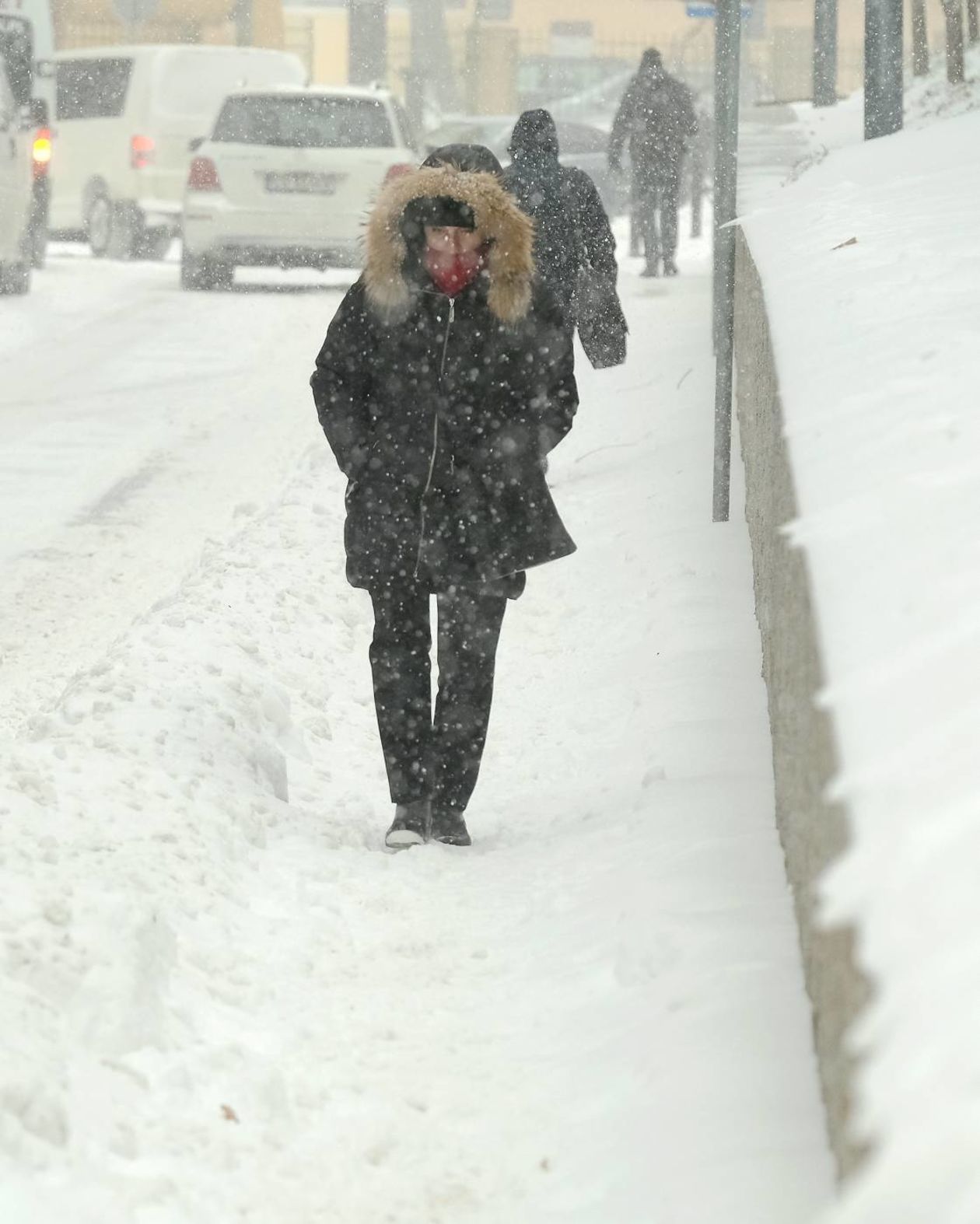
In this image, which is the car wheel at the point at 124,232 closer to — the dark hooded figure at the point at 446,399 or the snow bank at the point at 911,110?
the snow bank at the point at 911,110

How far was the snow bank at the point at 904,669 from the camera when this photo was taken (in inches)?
66.7

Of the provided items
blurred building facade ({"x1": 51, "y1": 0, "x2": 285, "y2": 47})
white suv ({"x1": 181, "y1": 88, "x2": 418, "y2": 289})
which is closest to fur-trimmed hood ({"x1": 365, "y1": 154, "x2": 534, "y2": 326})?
white suv ({"x1": 181, "y1": 88, "x2": 418, "y2": 289})

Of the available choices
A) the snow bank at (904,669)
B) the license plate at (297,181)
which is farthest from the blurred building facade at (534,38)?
the snow bank at (904,669)

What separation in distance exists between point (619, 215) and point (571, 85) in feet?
71.6

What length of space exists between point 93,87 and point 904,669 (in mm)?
20132

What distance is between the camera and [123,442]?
1009 centimetres

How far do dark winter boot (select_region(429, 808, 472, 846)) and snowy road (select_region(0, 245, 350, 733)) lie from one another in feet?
5.01

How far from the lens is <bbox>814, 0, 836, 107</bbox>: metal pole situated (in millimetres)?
17953

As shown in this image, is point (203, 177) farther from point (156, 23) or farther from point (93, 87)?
point (156, 23)

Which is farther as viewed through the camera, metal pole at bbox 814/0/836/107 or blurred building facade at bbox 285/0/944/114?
blurred building facade at bbox 285/0/944/114

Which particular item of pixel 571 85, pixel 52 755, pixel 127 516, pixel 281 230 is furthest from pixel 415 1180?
pixel 571 85

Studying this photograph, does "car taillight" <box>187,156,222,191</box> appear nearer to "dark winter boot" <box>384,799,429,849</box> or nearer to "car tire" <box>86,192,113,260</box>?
"car tire" <box>86,192,113,260</box>

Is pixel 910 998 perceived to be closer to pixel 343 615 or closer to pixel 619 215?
pixel 343 615

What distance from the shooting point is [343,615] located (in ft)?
22.0
